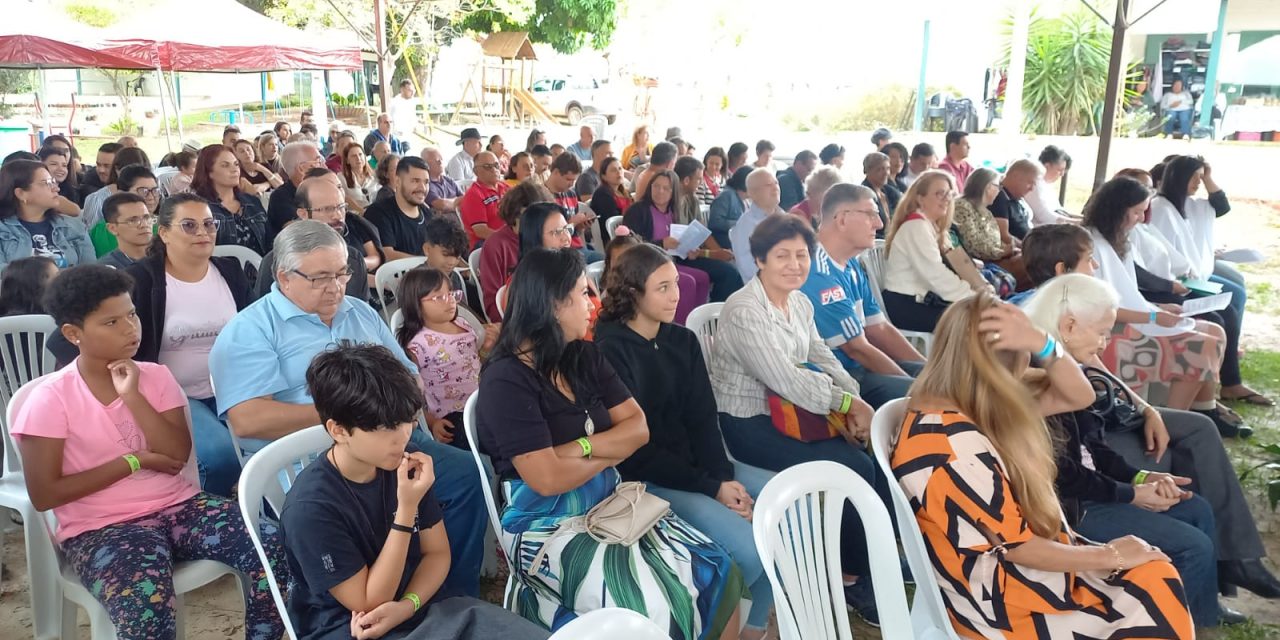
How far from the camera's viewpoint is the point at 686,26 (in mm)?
28984

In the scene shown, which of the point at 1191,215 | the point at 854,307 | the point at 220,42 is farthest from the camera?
the point at 220,42

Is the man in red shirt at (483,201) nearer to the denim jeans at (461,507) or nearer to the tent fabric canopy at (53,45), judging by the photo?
the denim jeans at (461,507)

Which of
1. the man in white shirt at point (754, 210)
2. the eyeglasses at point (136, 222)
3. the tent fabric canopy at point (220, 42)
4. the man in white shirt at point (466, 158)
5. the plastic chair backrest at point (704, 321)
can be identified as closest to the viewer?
the plastic chair backrest at point (704, 321)

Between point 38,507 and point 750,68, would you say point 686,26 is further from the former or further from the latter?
point 38,507

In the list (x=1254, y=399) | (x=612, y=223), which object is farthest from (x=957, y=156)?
(x=1254, y=399)

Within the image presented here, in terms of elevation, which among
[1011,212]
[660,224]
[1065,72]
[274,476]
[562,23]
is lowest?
[274,476]

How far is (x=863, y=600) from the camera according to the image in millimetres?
2861

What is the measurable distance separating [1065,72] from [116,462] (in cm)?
1891

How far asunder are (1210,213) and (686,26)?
2545 cm

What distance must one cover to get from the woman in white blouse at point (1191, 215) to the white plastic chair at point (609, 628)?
5.02 m

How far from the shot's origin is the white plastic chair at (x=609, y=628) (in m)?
1.13

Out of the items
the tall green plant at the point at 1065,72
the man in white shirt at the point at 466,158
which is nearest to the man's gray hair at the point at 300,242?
the man in white shirt at the point at 466,158

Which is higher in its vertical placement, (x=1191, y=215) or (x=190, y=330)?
(x=1191, y=215)

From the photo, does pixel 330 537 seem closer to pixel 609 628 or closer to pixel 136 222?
pixel 609 628
